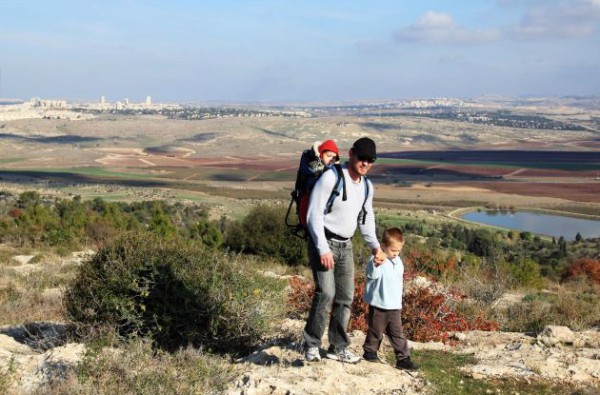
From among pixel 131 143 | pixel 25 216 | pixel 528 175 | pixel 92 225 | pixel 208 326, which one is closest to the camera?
pixel 208 326

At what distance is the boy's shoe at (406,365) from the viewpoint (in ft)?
17.7

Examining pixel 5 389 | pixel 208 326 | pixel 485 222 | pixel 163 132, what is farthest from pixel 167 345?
pixel 163 132

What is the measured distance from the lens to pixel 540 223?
4653cm

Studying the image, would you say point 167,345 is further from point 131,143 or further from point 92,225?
point 131,143

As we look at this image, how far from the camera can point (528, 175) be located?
251ft

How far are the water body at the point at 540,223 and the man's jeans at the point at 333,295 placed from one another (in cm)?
3786

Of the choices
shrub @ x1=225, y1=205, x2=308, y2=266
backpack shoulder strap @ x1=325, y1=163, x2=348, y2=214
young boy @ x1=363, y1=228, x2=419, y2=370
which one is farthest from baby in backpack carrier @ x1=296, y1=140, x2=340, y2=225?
shrub @ x1=225, y1=205, x2=308, y2=266

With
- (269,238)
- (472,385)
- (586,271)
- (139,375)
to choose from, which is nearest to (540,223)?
(586,271)

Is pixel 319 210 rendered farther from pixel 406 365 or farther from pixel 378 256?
pixel 406 365

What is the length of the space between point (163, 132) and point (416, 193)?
257 ft

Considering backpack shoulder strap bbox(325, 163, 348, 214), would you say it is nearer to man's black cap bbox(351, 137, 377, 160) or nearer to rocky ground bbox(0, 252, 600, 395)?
man's black cap bbox(351, 137, 377, 160)

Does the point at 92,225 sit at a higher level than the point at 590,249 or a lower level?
higher

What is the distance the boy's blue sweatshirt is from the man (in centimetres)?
17

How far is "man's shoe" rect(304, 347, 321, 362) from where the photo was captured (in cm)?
534
